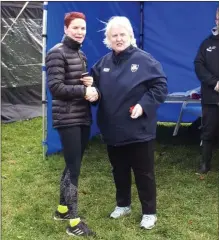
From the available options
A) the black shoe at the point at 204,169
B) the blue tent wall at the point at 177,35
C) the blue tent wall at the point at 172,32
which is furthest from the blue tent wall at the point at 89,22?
the black shoe at the point at 204,169

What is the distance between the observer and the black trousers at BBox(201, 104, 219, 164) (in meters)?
4.79

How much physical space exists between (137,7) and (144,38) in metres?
0.48

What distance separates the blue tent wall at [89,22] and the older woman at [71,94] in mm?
1915

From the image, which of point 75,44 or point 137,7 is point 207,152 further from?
point 137,7

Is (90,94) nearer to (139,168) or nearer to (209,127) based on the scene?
(139,168)

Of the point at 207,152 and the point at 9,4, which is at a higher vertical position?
the point at 9,4

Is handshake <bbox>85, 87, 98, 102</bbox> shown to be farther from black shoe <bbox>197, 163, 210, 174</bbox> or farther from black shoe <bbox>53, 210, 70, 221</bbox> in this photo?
black shoe <bbox>197, 163, 210, 174</bbox>

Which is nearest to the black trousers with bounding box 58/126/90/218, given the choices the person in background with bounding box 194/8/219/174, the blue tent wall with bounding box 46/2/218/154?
the person in background with bounding box 194/8/219/174

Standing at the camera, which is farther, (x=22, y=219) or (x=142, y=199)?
(x=22, y=219)

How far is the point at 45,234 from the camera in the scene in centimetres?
349

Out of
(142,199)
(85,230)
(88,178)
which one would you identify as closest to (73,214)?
(85,230)

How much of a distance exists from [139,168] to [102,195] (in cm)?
97

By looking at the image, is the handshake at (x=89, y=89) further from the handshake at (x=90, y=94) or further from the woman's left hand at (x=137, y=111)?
the woman's left hand at (x=137, y=111)

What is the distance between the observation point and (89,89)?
129 inches
